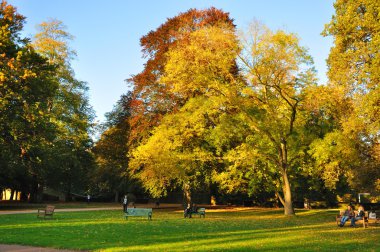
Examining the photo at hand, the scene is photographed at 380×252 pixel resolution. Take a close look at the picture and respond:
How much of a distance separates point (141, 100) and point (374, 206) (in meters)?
24.3

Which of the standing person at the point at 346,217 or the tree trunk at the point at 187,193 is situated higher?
the tree trunk at the point at 187,193

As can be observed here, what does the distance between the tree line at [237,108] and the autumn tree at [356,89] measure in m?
0.07

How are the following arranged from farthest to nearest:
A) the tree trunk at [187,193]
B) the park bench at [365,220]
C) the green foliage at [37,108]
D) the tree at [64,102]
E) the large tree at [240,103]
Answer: the tree at [64,102], the tree trunk at [187,193], the large tree at [240,103], the green foliage at [37,108], the park bench at [365,220]

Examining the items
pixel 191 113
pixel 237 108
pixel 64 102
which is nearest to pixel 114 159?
pixel 64 102

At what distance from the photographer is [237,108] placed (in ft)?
105

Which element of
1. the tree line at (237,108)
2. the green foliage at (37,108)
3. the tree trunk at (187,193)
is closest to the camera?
the tree line at (237,108)

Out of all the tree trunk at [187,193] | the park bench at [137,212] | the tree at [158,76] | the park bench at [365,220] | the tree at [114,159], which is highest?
the tree at [158,76]

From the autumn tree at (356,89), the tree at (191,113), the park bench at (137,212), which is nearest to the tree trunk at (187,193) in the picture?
A: the tree at (191,113)

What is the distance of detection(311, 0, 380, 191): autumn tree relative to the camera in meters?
21.4

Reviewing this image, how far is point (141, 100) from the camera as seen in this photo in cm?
3969

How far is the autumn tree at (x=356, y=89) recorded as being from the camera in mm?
21422

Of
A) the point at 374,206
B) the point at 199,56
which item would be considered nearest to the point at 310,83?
the point at 199,56

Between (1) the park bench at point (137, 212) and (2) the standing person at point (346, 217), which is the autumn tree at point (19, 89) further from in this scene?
(2) the standing person at point (346, 217)

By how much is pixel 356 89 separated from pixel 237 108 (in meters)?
10.7
